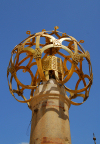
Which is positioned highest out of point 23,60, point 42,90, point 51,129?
point 23,60

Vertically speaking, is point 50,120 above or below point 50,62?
below

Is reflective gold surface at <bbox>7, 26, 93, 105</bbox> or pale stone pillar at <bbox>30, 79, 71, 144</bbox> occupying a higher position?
reflective gold surface at <bbox>7, 26, 93, 105</bbox>

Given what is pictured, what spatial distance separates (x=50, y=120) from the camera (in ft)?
32.6

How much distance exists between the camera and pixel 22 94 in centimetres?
1325

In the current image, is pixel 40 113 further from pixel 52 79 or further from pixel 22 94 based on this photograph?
pixel 22 94

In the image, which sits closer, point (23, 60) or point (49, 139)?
point (49, 139)

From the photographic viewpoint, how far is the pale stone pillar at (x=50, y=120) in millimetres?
9469

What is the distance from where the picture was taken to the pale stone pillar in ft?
31.1

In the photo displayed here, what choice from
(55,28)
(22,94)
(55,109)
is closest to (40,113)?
(55,109)

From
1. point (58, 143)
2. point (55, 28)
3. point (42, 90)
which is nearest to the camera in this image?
point (58, 143)

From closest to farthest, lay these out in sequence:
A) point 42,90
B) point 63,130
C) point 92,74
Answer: point 63,130, point 42,90, point 92,74

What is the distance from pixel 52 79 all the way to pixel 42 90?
1.02m

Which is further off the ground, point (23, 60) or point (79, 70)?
point (23, 60)

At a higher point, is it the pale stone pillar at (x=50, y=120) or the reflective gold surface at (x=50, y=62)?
the reflective gold surface at (x=50, y=62)
